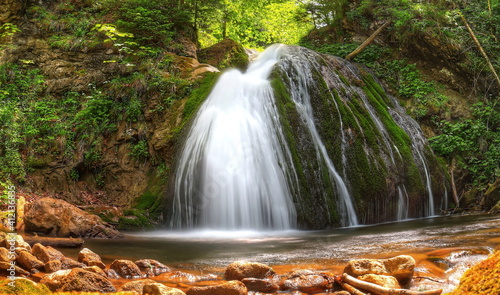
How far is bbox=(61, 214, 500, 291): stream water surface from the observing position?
3664mm

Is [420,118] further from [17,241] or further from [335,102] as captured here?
[17,241]

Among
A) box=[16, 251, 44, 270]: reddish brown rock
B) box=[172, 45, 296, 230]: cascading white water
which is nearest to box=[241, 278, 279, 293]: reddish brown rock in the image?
box=[16, 251, 44, 270]: reddish brown rock

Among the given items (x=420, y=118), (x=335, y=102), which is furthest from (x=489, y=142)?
(x=335, y=102)

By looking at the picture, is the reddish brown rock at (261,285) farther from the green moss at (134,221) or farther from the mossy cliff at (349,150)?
the green moss at (134,221)

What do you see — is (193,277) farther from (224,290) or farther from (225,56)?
(225,56)

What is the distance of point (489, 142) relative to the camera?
1189 cm

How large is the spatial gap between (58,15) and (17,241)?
38.0 ft

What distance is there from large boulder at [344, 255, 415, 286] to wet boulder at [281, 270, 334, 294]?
214mm

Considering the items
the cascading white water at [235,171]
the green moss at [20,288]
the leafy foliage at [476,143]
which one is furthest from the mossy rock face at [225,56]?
the green moss at [20,288]

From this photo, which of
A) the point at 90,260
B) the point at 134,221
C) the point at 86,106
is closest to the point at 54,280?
the point at 90,260

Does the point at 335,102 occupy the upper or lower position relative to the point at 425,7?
lower

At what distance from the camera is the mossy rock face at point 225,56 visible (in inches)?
511

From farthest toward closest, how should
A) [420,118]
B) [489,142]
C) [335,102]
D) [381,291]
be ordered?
[420,118]
[489,142]
[335,102]
[381,291]

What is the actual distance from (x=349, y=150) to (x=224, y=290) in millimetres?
6943
